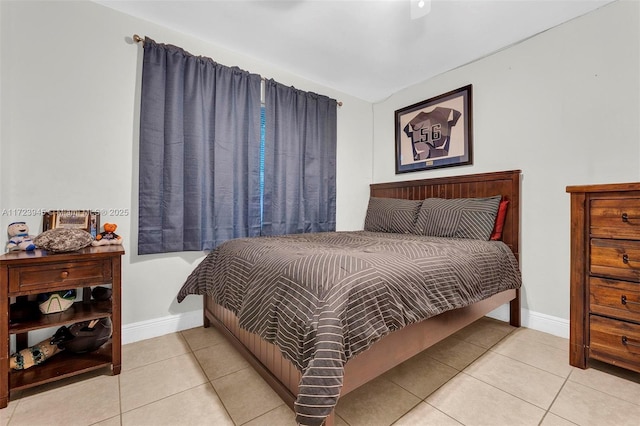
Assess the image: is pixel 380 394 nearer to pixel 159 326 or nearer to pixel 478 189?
pixel 159 326

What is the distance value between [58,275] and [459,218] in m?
2.68

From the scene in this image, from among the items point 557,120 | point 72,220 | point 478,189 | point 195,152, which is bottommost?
point 72,220

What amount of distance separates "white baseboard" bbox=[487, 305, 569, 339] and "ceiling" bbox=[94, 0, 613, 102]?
225 cm

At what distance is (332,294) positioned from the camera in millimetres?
1015

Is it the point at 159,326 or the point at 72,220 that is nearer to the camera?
the point at 72,220

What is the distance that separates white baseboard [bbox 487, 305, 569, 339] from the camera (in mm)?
2076

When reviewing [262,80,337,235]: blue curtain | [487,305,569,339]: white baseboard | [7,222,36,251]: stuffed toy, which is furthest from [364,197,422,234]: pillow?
[7,222,36,251]: stuffed toy

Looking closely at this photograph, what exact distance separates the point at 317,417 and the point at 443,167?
2.61 meters

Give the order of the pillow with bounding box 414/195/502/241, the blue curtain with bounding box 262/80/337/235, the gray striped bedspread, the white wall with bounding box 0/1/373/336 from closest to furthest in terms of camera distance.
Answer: the gray striped bedspread → the white wall with bounding box 0/1/373/336 → the pillow with bounding box 414/195/502/241 → the blue curtain with bounding box 262/80/337/235

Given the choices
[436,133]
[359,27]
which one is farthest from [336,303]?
[436,133]

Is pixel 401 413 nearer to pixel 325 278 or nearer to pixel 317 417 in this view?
pixel 317 417

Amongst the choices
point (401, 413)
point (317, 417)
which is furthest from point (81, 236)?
point (401, 413)

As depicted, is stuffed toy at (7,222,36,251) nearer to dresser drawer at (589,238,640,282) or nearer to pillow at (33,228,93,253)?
pillow at (33,228,93,253)

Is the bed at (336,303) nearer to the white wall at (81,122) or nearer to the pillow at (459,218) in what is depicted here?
the pillow at (459,218)
